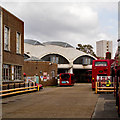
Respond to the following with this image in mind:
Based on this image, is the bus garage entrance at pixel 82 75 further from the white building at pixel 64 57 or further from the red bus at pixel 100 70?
the red bus at pixel 100 70

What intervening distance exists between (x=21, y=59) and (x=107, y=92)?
9.76 m

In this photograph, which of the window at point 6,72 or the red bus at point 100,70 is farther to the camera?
the red bus at point 100,70

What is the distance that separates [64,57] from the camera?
6278 cm

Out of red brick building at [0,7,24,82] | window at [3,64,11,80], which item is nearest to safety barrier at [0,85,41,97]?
red brick building at [0,7,24,82]

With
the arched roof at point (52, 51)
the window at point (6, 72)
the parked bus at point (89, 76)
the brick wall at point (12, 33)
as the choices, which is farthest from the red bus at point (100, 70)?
the arched roof at point (52, 51)

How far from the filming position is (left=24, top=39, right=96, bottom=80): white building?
62.2m

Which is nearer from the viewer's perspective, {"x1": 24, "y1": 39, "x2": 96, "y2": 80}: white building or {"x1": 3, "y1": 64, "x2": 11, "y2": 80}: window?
{"x1": 3, "y1": 64, "x2": 11, "y2": 80}: window

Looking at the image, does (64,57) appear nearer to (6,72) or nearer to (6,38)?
(6,38)

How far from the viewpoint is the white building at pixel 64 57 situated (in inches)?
2451

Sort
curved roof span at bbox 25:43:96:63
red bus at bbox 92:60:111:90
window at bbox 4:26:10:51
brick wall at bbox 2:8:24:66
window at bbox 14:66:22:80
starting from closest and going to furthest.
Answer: brick wall at bbox 2:8:24:66, window at bbox 4:26:10:51, window at bbox 14:66:22:80, red bus at bbox 92:60:111:90, curved roof span at bbox 25:43:96:63

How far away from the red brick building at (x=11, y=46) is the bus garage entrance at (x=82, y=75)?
3831cm

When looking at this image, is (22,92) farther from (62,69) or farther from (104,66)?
(62,69)

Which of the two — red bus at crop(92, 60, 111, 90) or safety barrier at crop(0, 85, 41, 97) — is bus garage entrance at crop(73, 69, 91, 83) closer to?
red bus at crop(92, 60, 111, 90)

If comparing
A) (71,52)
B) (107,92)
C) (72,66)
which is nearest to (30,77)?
(107,92)
